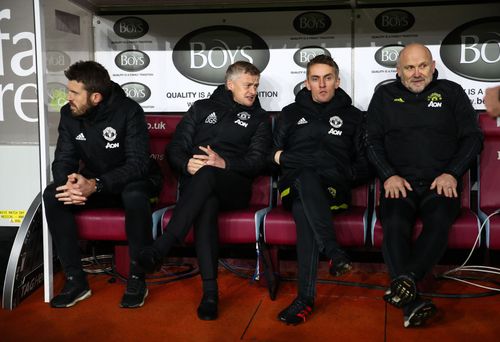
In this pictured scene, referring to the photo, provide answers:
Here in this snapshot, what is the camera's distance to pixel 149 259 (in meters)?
2.75

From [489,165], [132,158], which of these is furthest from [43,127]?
[489,165]

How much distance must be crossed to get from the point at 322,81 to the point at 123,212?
3.98 ft

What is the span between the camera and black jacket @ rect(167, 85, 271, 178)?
328 centimetres

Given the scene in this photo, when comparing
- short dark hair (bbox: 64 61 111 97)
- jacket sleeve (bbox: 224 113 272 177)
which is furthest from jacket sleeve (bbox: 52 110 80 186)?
jacket sleeve (bbox: 224 113 272 177)

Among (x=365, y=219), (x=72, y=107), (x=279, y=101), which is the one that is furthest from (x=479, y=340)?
(x=72, y=107)

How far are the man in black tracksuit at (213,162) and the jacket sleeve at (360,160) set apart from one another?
47 centimetres

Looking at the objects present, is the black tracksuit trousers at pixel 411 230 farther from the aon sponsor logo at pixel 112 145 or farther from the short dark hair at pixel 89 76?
the short dark hair at pixel 89 76

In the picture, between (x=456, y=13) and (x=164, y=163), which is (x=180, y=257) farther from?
(x=456, y=13)

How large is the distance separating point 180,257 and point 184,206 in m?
1.00

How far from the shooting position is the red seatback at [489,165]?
10.8 ft

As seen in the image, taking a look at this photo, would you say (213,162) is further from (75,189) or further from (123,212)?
(75,189)

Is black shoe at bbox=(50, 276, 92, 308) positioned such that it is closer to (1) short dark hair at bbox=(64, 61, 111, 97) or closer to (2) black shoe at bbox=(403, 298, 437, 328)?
(1) short dark hair at bbox=(64, 61, 111, 97)

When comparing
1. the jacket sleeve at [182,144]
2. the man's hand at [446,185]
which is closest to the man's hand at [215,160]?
the jacket sleeve at [182,144]

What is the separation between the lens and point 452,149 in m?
3.08
